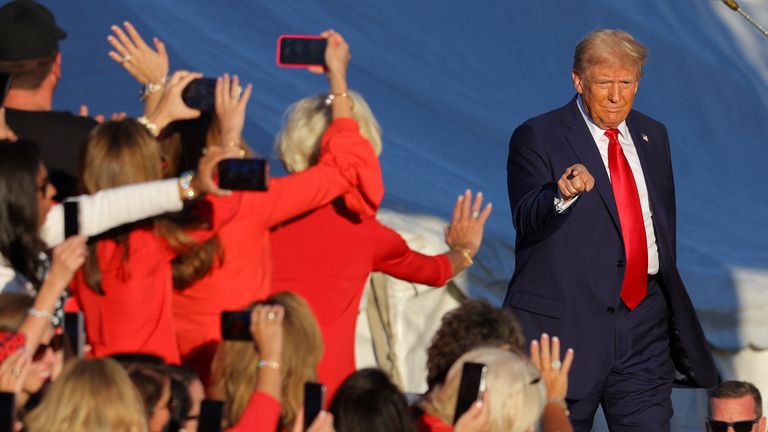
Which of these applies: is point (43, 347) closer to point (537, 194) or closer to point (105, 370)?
point (105, 370)

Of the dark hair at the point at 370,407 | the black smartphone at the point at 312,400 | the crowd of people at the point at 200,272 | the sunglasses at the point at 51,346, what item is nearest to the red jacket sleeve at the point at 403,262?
the crowd of people at the point at 200,272

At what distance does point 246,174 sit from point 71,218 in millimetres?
395

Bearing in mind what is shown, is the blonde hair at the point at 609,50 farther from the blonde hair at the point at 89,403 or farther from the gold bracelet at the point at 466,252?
the blonde hair at the point at 89,403

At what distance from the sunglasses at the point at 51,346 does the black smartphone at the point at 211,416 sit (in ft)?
1.60

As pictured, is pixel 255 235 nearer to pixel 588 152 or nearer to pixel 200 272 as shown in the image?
pixel 200 272

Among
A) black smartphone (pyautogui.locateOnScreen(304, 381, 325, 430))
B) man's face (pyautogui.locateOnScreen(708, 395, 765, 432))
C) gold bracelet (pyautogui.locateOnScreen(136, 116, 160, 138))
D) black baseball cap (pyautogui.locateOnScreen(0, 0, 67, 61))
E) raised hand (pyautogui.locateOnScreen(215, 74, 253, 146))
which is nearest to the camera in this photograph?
black smartphone (pyautogui.locateOnScreen(304, 381, 325, 430))

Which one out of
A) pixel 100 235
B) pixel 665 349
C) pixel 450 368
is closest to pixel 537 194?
pixel 665 349

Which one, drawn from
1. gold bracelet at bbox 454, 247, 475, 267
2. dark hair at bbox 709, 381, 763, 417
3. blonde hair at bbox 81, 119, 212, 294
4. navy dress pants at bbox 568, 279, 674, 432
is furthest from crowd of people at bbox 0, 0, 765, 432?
dark hair at bbox 709, 381, 763, 417

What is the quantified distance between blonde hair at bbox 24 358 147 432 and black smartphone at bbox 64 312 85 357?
0.96ft

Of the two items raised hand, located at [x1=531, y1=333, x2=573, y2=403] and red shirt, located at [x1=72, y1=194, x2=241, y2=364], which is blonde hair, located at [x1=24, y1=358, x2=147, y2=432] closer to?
red shirt, located at [x1=72, y1=194, x2=241, y2=364]

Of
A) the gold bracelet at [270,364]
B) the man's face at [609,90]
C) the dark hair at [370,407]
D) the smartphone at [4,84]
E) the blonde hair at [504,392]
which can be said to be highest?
the man's face at [609,90]

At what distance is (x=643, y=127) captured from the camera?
538 cm

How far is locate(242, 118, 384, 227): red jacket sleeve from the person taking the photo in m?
4.29

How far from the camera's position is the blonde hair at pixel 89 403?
11.1ft
